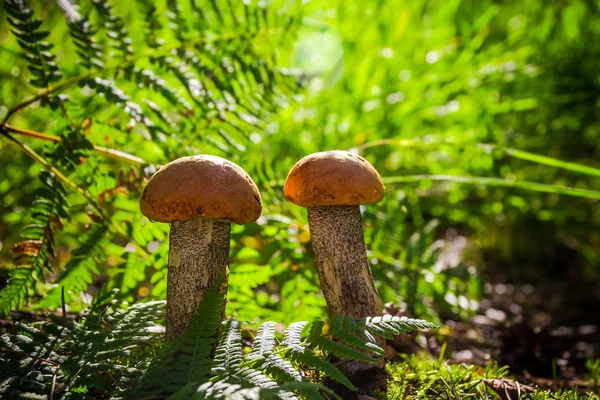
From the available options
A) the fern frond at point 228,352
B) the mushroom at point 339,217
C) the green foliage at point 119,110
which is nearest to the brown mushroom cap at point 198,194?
the mushroom at point 339,217

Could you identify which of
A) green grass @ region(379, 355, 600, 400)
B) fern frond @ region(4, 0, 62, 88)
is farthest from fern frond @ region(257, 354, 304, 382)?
fern frond @ region(4, 0, 62, 88)

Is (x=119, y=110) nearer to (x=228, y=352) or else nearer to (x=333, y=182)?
(x=333, y=182)

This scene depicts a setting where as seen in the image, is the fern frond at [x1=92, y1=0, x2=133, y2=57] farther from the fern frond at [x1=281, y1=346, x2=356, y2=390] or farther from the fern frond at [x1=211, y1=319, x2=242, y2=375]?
the fern frond at [x1=281, y1=346, x2=356, y2=390]

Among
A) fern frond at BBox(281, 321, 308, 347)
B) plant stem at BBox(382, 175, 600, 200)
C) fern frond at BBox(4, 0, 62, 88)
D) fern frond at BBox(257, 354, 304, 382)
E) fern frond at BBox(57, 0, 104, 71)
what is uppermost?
fern frond at BBox(57, 0, 104, 71)

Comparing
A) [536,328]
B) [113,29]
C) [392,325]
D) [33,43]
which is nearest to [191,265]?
[392,325]

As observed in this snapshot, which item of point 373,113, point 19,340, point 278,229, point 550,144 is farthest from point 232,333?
point 550,144

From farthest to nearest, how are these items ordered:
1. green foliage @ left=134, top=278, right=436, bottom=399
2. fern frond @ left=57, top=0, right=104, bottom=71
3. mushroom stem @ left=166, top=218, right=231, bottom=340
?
1. fern frond @ left=57, top=0, right=104, bottom=71
2. mushroom stem @ left=166, top=218, right=231, bottom=340
3. green foliage @ left=134, top=278, right=436, bottom=399

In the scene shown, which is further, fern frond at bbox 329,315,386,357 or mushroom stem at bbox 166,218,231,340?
mushroom stem at bbox 166,218,231,340

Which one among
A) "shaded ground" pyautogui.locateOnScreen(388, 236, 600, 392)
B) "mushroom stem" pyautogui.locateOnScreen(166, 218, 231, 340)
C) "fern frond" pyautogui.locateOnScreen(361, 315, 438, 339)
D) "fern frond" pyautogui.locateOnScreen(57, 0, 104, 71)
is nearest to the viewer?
"fern frond" pyautogui.locateOnScreen(361, 315, 438, 339)
